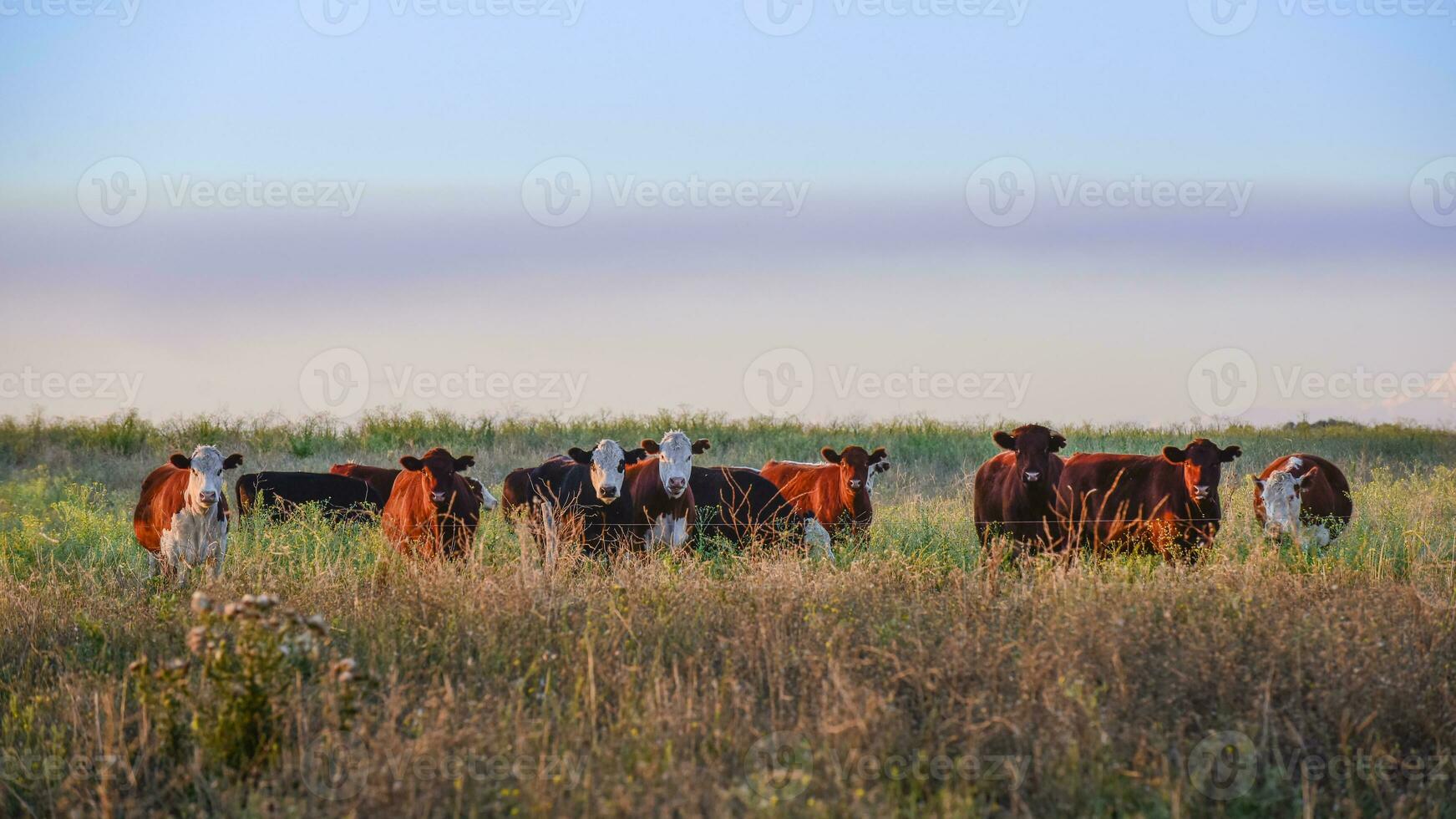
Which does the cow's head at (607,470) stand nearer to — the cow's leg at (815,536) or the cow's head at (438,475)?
the cow's head at (438,475)

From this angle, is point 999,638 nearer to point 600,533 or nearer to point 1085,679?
point 1085,679

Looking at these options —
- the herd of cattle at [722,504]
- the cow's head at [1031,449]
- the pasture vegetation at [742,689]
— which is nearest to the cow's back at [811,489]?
the herd of cattle at [722,504]

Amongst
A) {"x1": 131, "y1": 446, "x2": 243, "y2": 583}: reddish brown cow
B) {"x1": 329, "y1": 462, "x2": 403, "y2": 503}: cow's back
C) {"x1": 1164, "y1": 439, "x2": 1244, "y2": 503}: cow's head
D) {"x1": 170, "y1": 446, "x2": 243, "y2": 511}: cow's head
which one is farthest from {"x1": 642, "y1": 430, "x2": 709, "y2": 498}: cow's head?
{"x1": 329, "y1": 462, "x2": 403, "y2": 503}: cow's back

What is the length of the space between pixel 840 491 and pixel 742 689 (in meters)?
6.73

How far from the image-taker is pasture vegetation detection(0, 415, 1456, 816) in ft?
18.8

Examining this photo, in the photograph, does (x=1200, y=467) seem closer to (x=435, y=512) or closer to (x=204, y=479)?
(x=435, y=512)

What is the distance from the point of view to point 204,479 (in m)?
11.1

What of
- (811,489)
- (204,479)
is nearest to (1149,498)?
(811,489)

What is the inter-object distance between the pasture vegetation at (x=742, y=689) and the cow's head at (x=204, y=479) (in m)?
1.07

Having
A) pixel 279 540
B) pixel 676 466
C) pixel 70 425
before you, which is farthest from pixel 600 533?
pixel 70 425

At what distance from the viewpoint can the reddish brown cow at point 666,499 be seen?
11219mm

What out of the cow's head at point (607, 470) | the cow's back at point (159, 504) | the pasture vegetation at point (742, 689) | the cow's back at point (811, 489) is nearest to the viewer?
the pasture vegetation at point (742, 689)

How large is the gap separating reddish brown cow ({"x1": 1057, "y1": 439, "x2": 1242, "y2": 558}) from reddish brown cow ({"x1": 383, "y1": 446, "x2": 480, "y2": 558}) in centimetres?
558

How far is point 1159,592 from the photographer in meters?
→ 8.32
